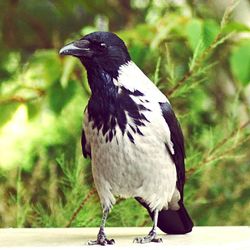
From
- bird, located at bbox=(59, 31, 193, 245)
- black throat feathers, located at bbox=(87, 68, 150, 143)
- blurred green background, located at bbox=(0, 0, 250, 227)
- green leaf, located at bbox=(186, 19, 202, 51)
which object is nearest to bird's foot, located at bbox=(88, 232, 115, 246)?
bird, located at bbox=(59, 31, 193, 245)

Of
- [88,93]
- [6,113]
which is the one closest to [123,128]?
[6,113]

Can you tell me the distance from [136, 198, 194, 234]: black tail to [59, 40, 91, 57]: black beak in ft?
Result: 0.79

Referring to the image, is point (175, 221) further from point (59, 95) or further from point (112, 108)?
point (59, 95)

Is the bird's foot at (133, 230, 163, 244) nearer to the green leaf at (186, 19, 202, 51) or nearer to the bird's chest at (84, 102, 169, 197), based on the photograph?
the bird's chest at (84, 102, 169, 197)

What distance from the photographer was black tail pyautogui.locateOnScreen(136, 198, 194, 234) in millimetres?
992

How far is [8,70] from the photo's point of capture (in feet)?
5.58

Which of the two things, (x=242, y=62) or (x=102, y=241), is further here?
(x=242, y=62)

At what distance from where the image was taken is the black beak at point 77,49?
862 millimetres

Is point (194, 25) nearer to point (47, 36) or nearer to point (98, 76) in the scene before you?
point (98, 76)

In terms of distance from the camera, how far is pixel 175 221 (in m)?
1.00

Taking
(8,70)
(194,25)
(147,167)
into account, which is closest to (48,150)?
(8,70)

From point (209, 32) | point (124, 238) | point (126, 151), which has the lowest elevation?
point (124, 238)

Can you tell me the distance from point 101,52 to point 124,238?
231 mm

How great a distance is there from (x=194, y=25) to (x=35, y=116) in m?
0.34
